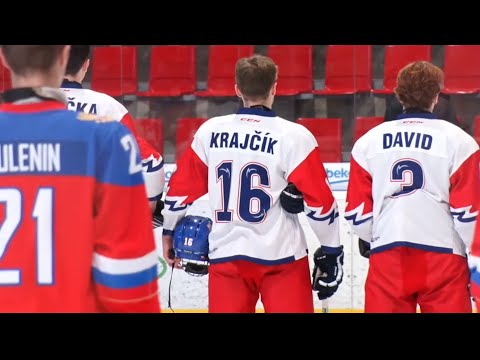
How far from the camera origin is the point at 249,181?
2.90m

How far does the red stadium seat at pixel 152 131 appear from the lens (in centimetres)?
493

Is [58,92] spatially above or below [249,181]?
above

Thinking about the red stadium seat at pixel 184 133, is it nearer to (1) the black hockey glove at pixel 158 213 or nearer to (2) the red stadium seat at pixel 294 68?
(2) the red stadium seat at pixel 294 68

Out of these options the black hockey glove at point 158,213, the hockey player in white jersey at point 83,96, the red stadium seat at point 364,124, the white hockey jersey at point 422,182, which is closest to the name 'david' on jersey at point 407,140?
the white hockey jersey at point 422,182

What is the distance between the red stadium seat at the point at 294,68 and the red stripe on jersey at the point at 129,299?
3.96 m

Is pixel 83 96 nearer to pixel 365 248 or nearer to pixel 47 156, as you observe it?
pixel 365 248

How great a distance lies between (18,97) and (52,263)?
12.0 inches

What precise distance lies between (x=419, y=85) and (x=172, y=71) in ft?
9.30

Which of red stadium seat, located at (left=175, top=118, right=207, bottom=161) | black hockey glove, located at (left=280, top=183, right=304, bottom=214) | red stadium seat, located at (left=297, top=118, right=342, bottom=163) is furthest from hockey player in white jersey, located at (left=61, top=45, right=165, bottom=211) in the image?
red stadium seat, located at (left=297, top=118, right=342, bottom=163)

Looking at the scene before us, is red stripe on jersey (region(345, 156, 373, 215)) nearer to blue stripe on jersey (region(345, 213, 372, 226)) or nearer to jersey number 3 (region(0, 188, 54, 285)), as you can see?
blue stripe on jersey (region(345, 213, 372, 226))

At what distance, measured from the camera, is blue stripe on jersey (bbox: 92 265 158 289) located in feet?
Answer: 4.96
